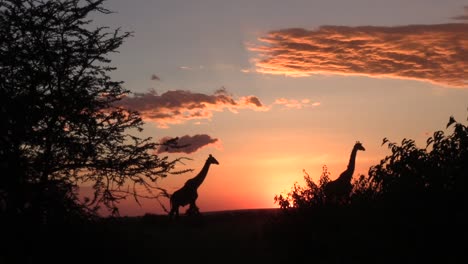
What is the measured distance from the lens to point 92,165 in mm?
19297

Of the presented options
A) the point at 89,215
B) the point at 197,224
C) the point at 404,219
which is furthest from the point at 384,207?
the point at 197,224

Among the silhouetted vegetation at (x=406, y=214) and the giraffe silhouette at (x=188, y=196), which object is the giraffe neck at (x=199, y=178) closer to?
the giraffe silhouette at (x=188, y=196)

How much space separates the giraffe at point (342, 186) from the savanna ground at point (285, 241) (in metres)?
1.40

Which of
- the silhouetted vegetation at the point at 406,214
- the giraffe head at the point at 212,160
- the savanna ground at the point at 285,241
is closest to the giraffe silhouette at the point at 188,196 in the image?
the giraffe head at the point at 212,160

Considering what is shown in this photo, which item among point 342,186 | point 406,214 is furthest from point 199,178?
point 406,214

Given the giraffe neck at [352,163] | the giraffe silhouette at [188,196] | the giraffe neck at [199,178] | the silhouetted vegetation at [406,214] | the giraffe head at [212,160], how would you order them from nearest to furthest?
the silhouetted vegetation at [406,214] < the giraffe neck at [352,163] < the giraffe silhouette at [188,196] < the giraffe neck at [199,178] < the giraffe head at [212,160]

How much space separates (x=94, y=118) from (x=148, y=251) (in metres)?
4.83

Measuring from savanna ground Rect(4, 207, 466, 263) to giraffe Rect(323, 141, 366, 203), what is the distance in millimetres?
1404

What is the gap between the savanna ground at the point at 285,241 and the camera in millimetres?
13422

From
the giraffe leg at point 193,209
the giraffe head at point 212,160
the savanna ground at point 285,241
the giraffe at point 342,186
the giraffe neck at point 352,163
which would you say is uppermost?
the giraffe head at point 212,160

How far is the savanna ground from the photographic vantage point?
13422 millimetres

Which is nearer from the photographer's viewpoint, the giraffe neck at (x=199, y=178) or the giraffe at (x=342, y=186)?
the giraffe at (x=342, y=186)

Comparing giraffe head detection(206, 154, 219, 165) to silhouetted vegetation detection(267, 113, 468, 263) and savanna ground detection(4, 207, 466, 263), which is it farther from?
silhouetted vegetation detection(267, 113, 468, 263)

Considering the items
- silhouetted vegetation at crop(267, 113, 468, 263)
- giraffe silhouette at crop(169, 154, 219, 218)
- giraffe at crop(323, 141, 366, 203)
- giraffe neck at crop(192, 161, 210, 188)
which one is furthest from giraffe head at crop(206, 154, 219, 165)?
silhouetted vegetation at crop(267, 113, 468, 263)
